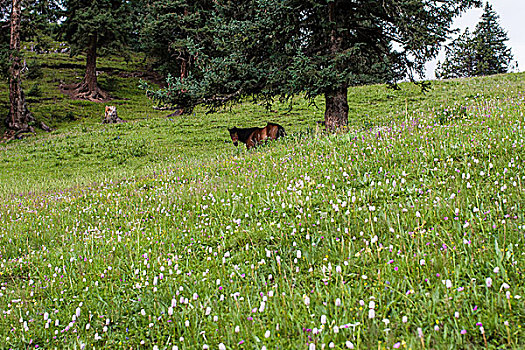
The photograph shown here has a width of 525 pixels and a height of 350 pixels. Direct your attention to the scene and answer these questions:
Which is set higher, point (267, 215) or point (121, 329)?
point (267, 215)

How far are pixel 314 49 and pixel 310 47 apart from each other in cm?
47

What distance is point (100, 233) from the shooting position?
20.0 ft

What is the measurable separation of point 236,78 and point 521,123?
8.75 m

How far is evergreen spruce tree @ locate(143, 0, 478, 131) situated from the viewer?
1135 centimetres

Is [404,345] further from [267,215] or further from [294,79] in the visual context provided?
[294,79]

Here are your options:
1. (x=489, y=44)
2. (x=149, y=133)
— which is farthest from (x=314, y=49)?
(x=489, y=44)

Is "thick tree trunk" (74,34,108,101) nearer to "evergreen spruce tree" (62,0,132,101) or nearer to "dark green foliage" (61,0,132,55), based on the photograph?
"evergreen spruce tree" (62,0,132,101)

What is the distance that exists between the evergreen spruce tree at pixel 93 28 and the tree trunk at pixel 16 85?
9.23 meters

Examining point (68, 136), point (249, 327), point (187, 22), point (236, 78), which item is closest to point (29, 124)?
point (68, 136)

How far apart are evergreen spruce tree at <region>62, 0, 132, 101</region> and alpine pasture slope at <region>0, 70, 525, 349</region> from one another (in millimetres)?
34484

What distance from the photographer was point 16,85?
26953 millimetres

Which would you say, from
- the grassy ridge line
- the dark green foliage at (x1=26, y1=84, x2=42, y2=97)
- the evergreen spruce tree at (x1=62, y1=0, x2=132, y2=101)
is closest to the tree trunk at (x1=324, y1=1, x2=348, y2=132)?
the grassy ridge line

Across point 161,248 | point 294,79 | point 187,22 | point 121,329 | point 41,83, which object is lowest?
point 121,329

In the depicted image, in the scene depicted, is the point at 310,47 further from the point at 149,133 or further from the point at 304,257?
the point at 149,133
